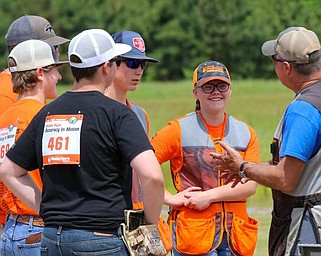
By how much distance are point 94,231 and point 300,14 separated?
62678 mm

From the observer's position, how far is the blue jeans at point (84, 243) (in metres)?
4.35

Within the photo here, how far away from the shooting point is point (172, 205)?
236 inches

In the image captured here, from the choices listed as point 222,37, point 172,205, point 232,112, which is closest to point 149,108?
point 232,112

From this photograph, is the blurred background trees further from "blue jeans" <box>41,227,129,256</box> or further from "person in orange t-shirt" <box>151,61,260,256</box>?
"blue jeans" <box>41,227,129,256</box>

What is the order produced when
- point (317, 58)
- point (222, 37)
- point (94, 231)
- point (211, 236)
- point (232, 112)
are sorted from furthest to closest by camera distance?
point (222, 37), point (232, 112), point (211, 236), point (317, 58), point (94, 231)

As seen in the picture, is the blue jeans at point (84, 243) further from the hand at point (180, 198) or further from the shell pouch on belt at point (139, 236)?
the hand at point (180, 198)

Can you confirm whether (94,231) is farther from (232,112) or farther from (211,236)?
(232,112)

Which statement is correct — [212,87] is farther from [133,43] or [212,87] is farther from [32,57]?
[32,57]

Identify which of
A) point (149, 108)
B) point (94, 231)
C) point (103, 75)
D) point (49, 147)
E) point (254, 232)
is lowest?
point (149, 108)

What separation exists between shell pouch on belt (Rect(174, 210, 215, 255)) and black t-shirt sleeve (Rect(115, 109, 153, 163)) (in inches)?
66.7

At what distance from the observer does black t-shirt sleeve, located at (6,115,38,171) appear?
4.66 metres

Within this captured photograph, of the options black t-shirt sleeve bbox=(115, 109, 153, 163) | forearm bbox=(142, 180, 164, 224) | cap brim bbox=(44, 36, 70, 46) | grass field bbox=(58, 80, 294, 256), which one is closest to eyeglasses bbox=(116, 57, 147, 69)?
cap brim bbox=(44, 36, 70, 46)

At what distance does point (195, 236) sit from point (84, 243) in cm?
167

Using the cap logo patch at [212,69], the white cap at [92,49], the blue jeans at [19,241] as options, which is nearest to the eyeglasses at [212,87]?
the cap logo patch at [212,69]
